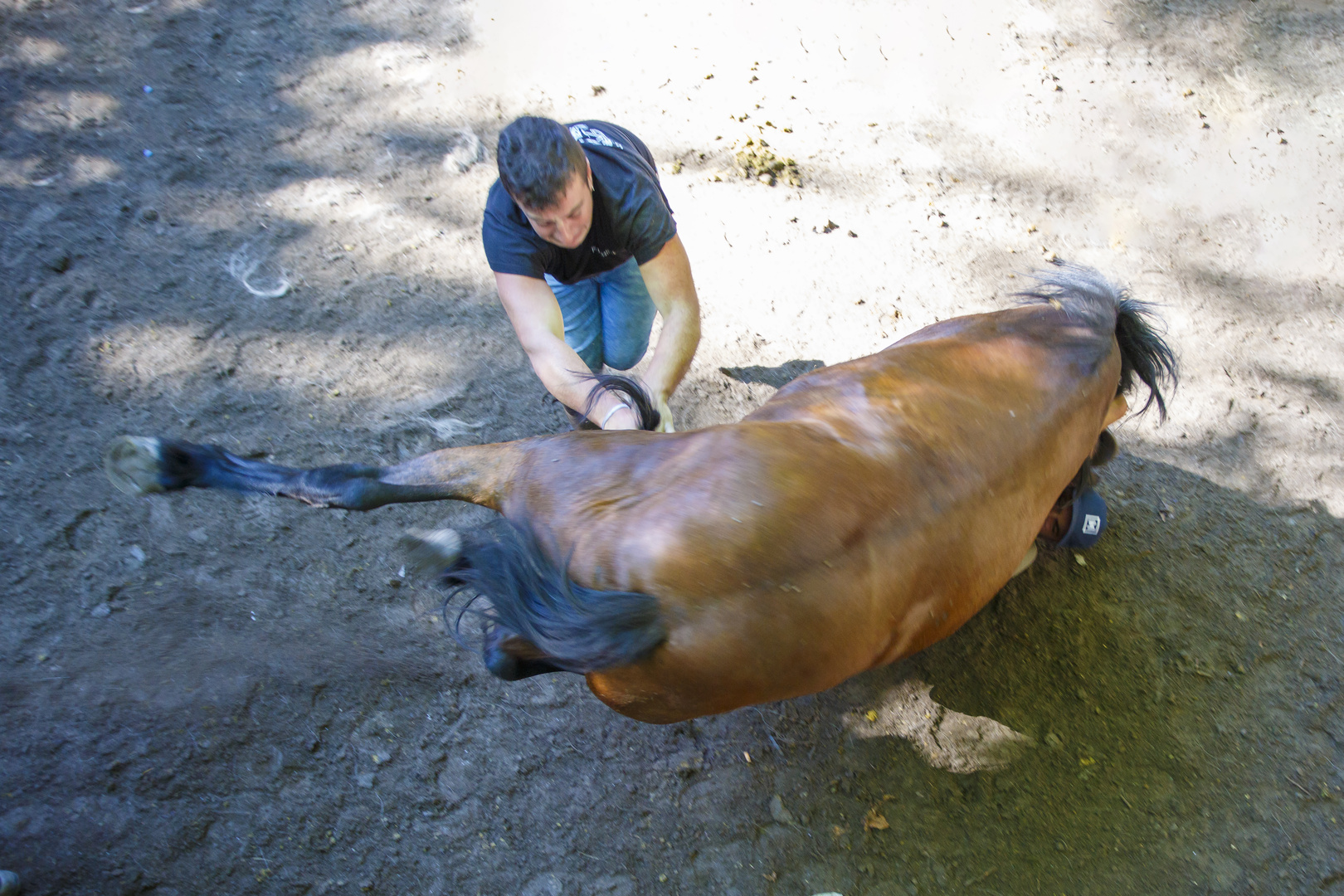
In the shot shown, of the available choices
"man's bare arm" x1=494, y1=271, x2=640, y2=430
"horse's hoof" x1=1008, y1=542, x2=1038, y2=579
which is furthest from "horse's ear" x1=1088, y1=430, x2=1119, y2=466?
"man's bare arm" x1=494, y1=271, x2=640, y2=430

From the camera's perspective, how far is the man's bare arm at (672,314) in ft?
7.95

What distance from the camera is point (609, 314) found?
2.81 meters

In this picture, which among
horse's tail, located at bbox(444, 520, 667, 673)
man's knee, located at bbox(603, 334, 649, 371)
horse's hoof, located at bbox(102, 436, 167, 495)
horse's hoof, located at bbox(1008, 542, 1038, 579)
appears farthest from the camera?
man's knee, located at bbox(603, 334, 649, 371)

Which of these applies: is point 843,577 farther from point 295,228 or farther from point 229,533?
point 295,228

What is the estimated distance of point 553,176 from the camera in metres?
1.96

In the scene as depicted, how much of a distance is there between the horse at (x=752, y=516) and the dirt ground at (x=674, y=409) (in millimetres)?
780

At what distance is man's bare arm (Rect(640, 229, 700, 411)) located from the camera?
242 centimetres

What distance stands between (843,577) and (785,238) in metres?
2.36

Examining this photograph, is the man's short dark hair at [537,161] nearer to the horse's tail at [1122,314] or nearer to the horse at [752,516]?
the horse at [752,516]

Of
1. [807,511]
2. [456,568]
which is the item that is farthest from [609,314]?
[807,511]

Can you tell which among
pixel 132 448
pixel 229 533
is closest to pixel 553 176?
pixel 132 448

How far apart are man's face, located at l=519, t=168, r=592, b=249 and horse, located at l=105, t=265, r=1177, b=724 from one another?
19.6 inches

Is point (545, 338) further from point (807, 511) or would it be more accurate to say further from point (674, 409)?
point (807, 511)

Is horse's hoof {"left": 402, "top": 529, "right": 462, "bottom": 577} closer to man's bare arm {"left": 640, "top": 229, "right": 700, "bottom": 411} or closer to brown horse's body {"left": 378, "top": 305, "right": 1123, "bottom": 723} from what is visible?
brown horse's body {"left": 378, "top": 305, "right": 1123, "bottom": 723}
